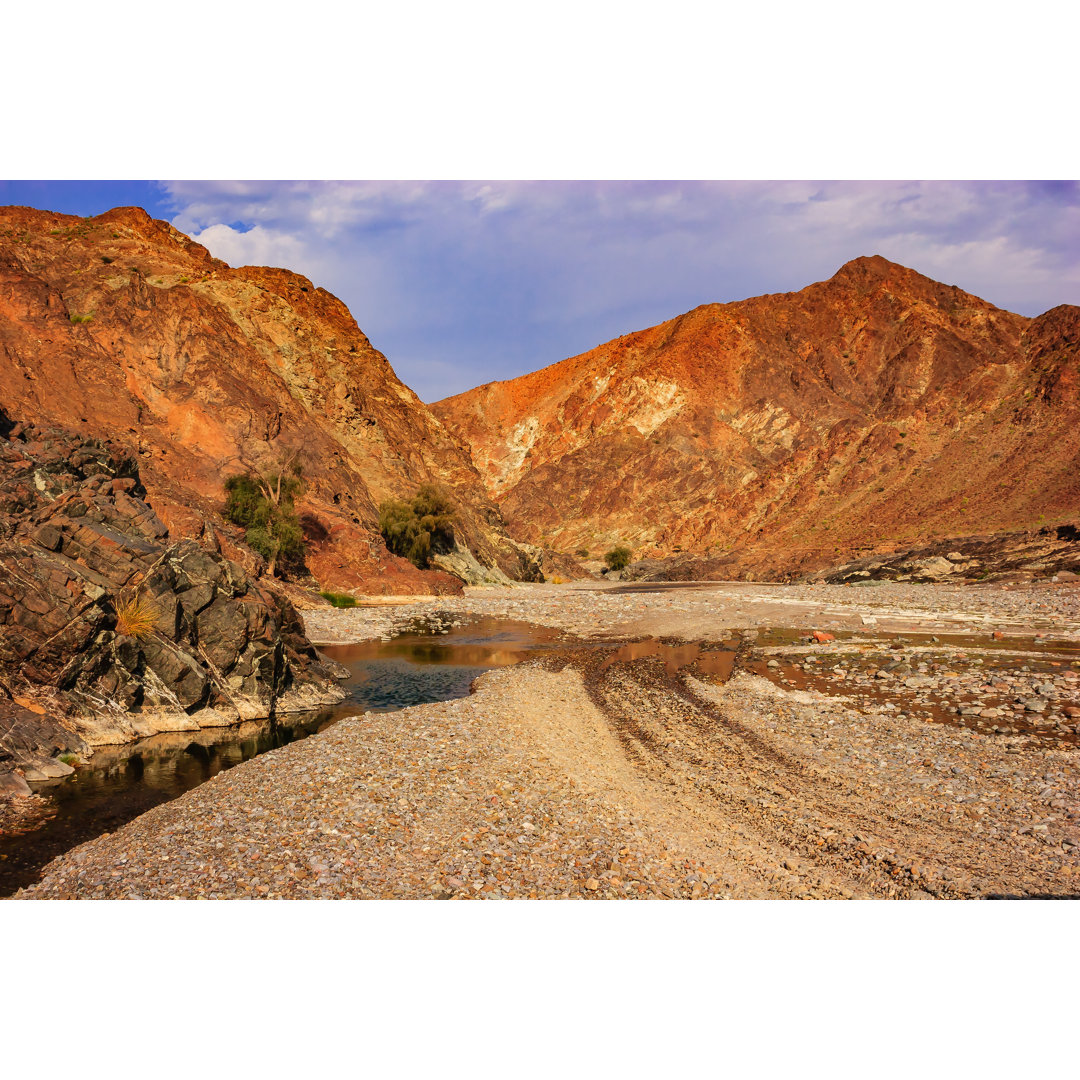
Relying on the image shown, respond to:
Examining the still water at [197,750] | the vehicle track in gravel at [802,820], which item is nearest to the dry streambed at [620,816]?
the vehicle track in gravel at [802,820]

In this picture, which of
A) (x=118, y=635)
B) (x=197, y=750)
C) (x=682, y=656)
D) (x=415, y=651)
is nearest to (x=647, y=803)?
(x=197, y=750)

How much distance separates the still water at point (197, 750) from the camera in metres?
7.44

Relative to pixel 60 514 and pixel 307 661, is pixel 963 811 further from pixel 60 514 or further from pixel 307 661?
pixel 60 514

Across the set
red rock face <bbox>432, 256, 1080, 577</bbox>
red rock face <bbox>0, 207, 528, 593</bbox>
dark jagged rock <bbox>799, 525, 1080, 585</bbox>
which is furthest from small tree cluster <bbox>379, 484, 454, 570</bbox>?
red rock face <bbox>432, 256, 1080, 577</bbox>

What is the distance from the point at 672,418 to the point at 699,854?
9099 centimetres

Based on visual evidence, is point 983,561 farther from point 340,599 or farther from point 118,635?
point 118,635

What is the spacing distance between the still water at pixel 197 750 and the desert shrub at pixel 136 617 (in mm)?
1849

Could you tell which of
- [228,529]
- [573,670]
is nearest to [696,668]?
[573,670]

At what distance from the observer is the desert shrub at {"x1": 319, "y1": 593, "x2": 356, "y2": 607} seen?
102ft

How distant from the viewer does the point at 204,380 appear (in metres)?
38.0

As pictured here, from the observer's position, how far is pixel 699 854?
6449mm

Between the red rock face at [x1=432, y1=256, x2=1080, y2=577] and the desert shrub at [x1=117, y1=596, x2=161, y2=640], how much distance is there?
50.0 m

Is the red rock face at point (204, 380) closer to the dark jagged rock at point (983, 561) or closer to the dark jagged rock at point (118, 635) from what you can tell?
the dark jagged rock at point (118, 635)

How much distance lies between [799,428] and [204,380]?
72.7m
